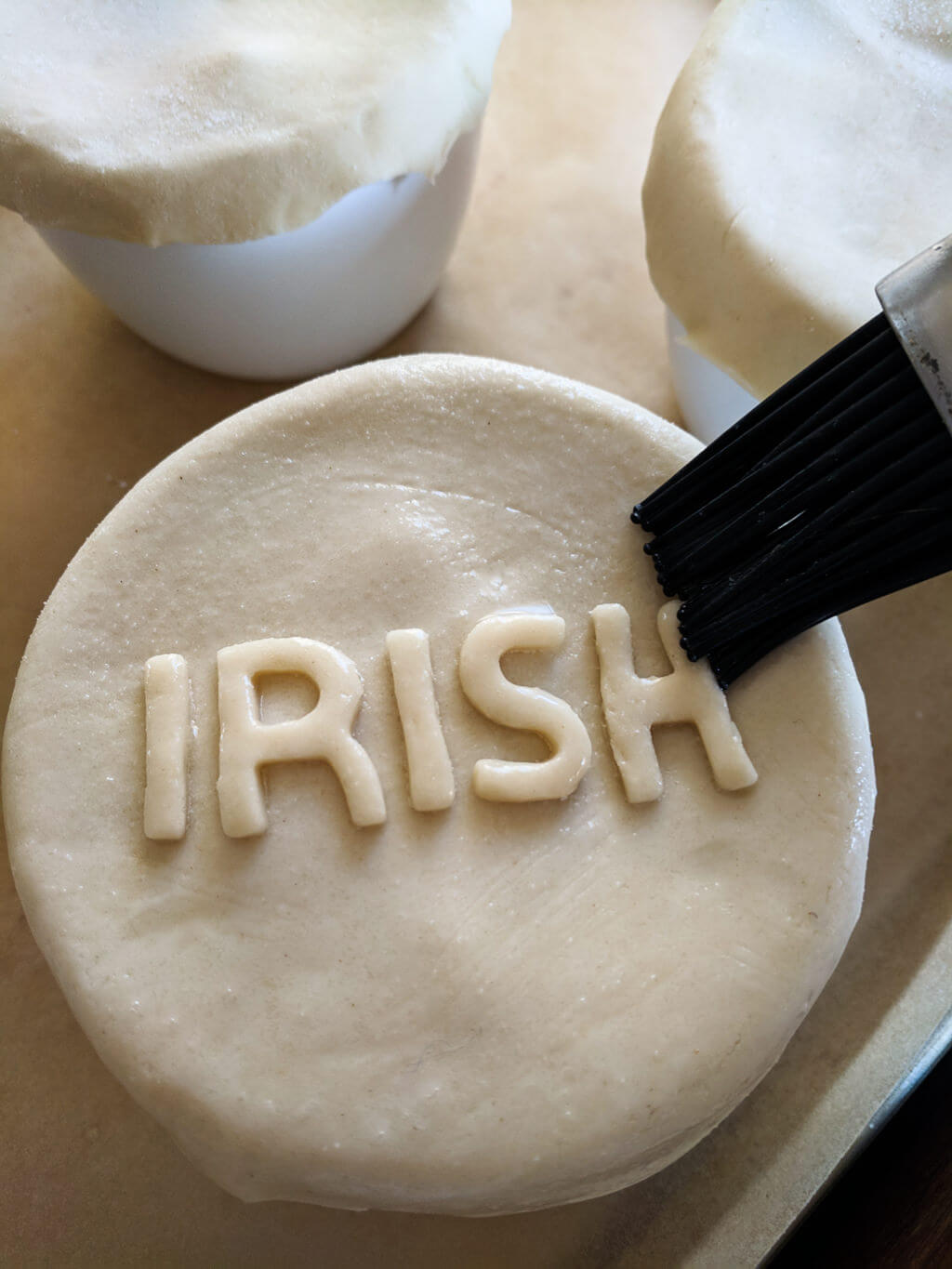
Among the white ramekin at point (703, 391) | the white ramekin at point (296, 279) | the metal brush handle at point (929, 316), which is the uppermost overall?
the white ramekin at point (296, 279)

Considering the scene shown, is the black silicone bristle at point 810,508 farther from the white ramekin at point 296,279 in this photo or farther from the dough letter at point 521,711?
the white ramekin at point 296,279

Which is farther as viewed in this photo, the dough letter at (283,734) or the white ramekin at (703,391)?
the white ramekin at (703,391)

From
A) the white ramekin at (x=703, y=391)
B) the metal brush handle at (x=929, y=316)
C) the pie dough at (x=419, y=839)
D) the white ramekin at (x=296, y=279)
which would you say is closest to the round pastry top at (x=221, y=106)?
the white ramekin at (x=296, y=279)

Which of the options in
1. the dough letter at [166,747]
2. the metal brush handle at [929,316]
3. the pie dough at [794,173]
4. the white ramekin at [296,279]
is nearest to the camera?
the metal brush handle at [929,316]

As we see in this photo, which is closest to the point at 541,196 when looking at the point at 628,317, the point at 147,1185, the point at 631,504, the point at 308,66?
the point at 628,317

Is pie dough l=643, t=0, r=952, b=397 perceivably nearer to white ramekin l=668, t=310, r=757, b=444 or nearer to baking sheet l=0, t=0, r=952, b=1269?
white ramekin l=668, t=310, r=757, b=444

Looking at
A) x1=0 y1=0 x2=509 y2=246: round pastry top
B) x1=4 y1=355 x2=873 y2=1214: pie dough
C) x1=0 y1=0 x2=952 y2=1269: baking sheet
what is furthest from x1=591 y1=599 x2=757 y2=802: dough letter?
x1=0 y1=0 x2=509 y2=246: round pastry top

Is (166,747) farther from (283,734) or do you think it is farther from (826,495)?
(826,495)
